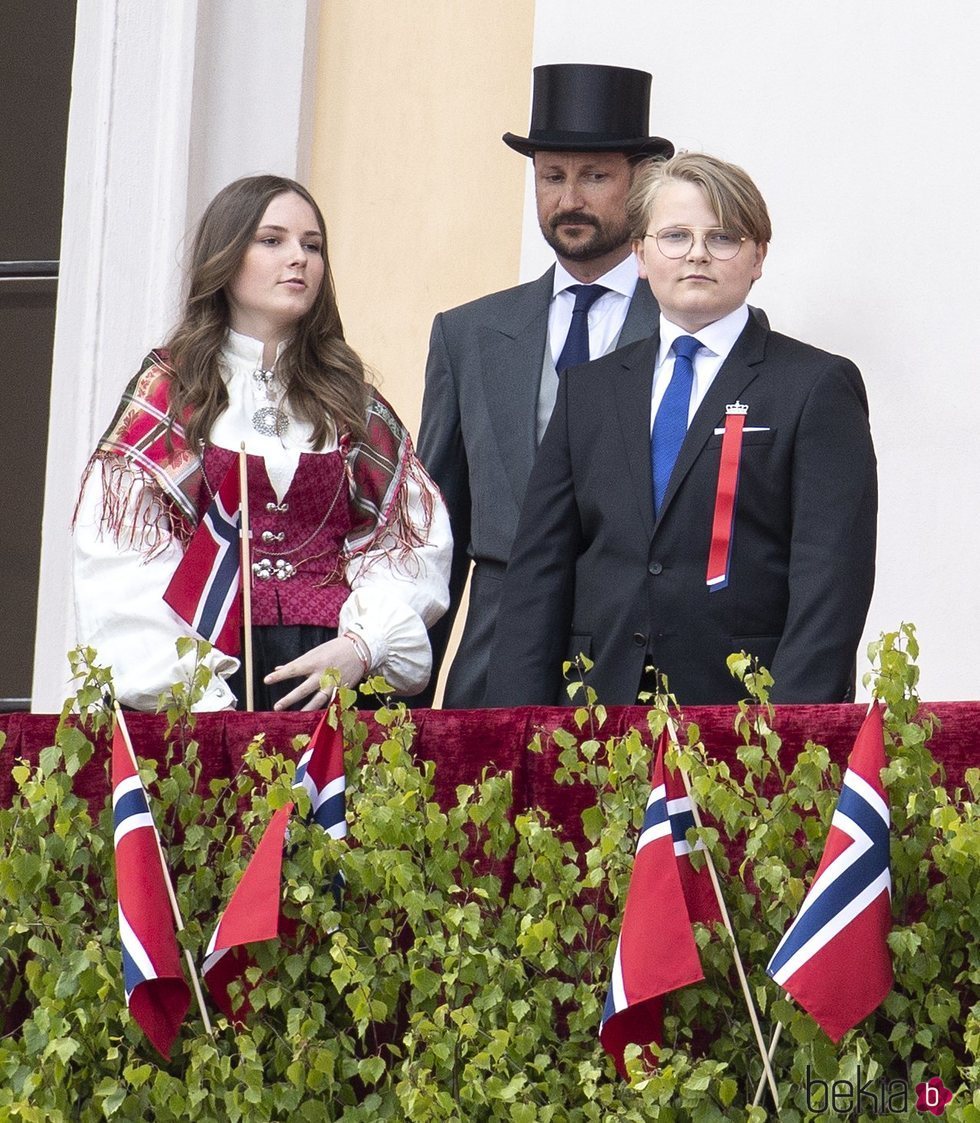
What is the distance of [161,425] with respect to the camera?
167 inches

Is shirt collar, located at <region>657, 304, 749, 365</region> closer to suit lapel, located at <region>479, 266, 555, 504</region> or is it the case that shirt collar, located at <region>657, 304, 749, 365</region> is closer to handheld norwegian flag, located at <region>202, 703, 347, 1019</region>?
suit lapel, located at <region>479, 266, 555, 504</region>

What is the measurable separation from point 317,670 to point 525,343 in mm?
1178

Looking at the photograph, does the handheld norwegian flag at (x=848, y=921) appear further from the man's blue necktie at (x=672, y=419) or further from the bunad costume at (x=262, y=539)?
the bunad costume at (x=262, y=539)

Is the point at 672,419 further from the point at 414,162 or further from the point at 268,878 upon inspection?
the point at 414,162

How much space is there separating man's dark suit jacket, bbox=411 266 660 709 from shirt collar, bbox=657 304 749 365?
498 mm

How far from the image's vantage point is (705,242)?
4.16 m

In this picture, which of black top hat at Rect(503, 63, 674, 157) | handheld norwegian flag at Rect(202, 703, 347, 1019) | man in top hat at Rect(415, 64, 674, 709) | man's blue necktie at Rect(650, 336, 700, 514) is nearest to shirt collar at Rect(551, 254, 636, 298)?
man in top hat at Rect(415, 64, 674, 709)

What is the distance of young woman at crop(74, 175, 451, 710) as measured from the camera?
4.14 metres

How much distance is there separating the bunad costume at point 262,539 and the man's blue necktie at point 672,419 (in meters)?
0.51

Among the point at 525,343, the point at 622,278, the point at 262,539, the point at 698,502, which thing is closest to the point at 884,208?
the point at 622,278

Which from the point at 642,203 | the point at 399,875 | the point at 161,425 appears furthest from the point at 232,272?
the point at 399,875

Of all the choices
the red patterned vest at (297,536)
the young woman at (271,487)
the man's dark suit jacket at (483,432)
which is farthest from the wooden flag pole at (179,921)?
the man's dark suit jacket at (483,432)

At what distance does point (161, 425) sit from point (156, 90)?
110 inches

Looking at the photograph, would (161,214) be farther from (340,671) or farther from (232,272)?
(340,671)
